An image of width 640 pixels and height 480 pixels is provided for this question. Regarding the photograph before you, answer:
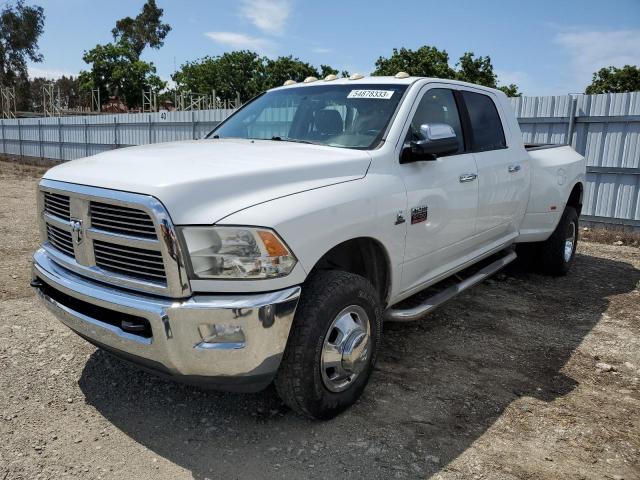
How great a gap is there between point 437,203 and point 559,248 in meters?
2.95

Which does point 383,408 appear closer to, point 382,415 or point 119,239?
point 382,415

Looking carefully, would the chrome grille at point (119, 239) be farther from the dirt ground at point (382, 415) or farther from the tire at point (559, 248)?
the tire at point (559, 248)

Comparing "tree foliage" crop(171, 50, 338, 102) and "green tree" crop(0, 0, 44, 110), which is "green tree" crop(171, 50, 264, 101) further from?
"green tree" crop(0, 0, 44, 110)

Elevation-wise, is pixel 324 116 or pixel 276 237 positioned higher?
pixel 324 116

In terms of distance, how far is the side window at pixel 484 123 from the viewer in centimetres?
449

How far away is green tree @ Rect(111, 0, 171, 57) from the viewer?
227ft

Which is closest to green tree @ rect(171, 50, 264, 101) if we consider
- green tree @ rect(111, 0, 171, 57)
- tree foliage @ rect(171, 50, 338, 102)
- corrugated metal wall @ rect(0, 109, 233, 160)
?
tree foliage @ rect(171, 50, 338, 102)

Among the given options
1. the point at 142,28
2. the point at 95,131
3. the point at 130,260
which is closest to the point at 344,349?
the point at 130,260

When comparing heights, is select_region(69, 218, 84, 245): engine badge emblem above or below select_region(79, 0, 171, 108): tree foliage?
below

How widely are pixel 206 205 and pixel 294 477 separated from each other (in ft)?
4.40

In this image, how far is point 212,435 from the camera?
293cm

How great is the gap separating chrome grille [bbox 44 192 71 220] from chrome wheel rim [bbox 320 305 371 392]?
60.1 inches

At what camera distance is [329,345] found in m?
2.87

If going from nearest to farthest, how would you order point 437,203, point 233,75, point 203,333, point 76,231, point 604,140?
point 203,333
point 76,231
point 437,203
point 604,140
point 233,75
